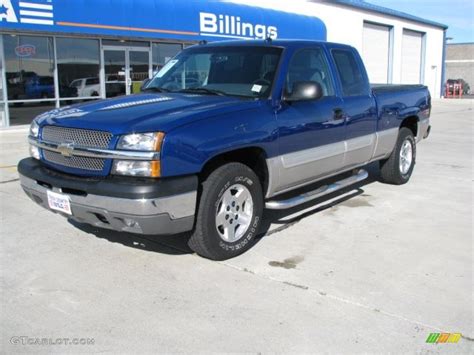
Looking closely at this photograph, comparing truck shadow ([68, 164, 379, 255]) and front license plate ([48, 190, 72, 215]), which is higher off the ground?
front license plate ([48, 190, 72, 215])

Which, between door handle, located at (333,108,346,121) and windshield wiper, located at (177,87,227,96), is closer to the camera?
windshield wiper, located at (177,87,227,96)

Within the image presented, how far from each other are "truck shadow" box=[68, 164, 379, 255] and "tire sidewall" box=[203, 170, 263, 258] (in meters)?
0.37

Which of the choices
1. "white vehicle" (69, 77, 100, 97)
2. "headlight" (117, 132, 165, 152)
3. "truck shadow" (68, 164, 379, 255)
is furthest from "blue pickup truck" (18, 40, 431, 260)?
"white vehicle" (69, 77, 100, 97)

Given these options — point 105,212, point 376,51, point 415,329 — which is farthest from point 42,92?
point 376,51

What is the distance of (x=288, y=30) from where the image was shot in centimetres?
1972

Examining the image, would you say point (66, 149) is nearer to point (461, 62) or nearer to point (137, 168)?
point (137, 168)

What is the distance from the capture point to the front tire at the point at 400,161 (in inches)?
286

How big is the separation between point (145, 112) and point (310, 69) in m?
2.12

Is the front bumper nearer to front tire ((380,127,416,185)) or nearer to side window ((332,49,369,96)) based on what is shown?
side window ((332,49,369,96))

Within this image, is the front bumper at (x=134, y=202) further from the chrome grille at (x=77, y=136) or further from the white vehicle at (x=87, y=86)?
the white vehicle at (x=87, y=86)

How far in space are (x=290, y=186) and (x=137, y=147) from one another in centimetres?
191

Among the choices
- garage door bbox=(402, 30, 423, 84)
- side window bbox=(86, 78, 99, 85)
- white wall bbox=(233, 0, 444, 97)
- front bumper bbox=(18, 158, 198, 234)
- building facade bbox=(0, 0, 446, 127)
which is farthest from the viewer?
garage door bbox=(402, 30, 423, 84)

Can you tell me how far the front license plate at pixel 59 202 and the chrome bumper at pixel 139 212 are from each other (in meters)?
0.06

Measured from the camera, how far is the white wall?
23.6 m
